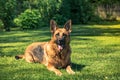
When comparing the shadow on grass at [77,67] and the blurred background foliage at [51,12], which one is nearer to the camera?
the shadow on grass at [77,67]

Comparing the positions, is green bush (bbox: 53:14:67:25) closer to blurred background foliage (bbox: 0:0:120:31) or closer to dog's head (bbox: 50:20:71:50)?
blurred background foliage (bbox: 0:0:120:31)

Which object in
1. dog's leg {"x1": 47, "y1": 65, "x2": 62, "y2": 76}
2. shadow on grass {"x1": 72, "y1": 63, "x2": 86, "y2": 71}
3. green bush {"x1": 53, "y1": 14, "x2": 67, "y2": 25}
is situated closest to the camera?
dog's leg {"x1": 47, "y1": 65, "x2": 62, "y2": 76}

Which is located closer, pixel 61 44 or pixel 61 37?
pixel 61 37

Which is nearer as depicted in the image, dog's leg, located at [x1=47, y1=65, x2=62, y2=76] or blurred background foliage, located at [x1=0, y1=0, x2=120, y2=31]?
dog's leg, located at [x1=47, y1=65, x2=62, y2=76]

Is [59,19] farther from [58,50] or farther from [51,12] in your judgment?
[58,50]

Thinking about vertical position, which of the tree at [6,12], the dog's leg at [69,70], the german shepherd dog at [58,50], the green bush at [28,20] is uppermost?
the german shepherd dog at [58,50]

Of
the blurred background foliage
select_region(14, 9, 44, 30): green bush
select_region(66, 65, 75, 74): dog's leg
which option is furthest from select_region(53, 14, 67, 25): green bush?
select_region(66, 65, 75, 74): dog's leg

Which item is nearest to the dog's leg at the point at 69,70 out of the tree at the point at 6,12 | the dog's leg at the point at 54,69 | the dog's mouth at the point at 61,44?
the dog's leg at the point at 54,69

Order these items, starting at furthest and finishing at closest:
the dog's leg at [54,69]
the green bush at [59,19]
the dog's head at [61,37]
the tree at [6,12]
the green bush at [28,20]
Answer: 1. the green bush at [59,19]
2. the green bush at [28,20]
3. the tree at [6,12]
4. the dog's head at [61,37]
5. the dog's leg at [54,69]

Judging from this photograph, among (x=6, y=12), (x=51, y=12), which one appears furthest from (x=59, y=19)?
(x=6, y=12)

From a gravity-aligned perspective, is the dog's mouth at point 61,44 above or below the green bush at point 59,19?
above

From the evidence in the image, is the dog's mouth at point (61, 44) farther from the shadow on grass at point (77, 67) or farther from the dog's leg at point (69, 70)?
the shadow on grass at point (77, 67)

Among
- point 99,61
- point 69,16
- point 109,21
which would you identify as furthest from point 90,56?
point 109,21

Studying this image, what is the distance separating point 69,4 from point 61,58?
118ft
